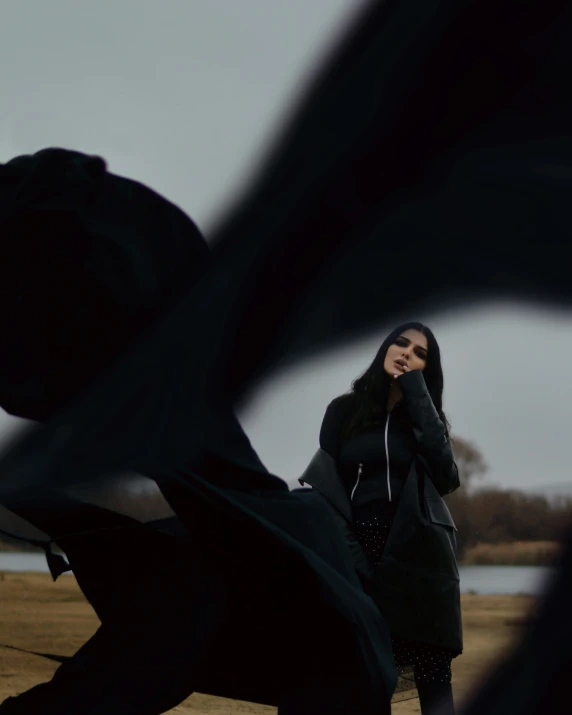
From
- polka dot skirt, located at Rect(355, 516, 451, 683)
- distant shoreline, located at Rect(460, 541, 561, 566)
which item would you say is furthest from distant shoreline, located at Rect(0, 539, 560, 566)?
polka dot skirt, located at Rect(355, 516, 451, 683)

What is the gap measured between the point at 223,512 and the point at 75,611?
0.30 m

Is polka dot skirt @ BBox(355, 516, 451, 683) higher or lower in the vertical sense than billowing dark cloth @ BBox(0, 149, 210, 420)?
lower

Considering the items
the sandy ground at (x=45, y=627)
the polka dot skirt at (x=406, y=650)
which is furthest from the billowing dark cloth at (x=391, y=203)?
the polka dot skirt at (x=406, y=650)

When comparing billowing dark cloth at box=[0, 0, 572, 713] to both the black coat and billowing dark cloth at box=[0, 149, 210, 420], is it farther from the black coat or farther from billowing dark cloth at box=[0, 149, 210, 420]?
the black coat

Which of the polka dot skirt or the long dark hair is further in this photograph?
the polka dot skirt

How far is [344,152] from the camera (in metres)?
0.68

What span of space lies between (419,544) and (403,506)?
5cm

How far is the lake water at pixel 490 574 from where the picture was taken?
668mm

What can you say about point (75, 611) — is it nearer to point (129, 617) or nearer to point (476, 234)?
point (129, 617)

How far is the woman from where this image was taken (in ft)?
3.78

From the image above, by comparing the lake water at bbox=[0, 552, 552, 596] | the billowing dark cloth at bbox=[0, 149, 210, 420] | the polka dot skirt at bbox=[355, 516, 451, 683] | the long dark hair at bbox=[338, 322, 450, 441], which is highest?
the billowing dark cloth at bbox=[0, 149, 210, 420]

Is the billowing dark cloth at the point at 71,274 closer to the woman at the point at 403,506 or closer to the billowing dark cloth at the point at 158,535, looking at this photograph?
the billowing dark cloth at the point at 158,535

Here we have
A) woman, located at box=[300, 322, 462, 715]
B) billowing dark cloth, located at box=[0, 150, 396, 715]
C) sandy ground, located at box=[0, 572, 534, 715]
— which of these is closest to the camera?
billowing dark cloth, located at box=[0, 150, 396, 715]

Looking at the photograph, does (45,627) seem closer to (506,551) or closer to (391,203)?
(506,551)
